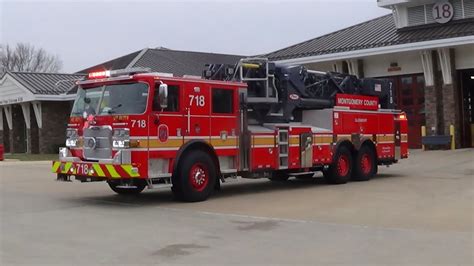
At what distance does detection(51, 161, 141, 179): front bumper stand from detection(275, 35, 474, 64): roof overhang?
1472 cm

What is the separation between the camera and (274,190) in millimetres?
13781

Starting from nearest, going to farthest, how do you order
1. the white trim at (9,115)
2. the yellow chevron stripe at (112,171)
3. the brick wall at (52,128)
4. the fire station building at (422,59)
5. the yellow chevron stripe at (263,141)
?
the yellow chevron stripe at (112,171) < the yellow chevron stripe at (263,141) < the fire station building at (422,59) < the brick wall at (52,128) < the white trim at (9,115)

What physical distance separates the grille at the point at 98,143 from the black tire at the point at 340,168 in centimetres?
614

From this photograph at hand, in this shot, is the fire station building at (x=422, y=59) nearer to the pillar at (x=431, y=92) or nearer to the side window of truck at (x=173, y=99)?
the pillar at (x=431, y=92)

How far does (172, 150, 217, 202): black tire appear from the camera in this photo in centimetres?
1120

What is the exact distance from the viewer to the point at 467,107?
25312 millimetres

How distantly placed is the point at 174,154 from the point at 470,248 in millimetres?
5819

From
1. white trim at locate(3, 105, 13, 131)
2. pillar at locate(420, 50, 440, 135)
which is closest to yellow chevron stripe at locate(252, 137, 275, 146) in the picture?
pillar at locate(420, 50, 440, 135)

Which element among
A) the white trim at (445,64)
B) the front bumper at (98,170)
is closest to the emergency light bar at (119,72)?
the front bumper at (98,170)

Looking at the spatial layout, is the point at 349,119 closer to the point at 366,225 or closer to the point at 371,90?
the point at 371,90

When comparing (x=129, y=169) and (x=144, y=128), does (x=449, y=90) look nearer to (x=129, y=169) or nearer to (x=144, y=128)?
(x=144, y=128)

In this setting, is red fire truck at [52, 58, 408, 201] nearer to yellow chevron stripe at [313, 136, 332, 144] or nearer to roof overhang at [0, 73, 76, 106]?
yellow chevron stripe at [313, 136, 332, 144]

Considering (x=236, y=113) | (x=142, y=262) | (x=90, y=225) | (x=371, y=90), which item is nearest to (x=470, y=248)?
(x=142, y=262)

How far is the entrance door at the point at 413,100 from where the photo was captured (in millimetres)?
25344
